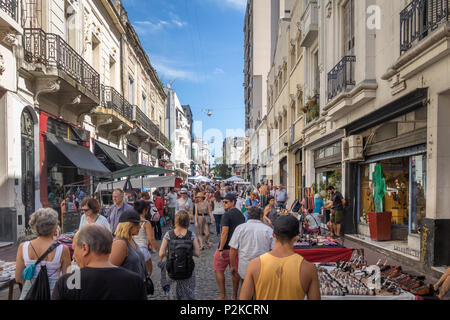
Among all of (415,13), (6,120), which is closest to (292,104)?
(415,13)

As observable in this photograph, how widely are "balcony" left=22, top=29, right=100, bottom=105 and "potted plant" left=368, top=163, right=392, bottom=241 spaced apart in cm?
1059

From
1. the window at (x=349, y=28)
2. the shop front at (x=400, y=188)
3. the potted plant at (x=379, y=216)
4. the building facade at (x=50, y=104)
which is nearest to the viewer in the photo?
the shop front at (x=400, y=188)

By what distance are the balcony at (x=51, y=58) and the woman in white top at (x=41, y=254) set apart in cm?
904

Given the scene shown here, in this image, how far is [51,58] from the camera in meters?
11.6

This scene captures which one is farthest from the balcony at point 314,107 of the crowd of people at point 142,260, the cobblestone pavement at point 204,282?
the crowd of people at point 142,260

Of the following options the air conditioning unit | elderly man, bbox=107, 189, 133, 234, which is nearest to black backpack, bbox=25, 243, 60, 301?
elderly man, bbox=107, 189, 133, 234

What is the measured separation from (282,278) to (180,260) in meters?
2.08

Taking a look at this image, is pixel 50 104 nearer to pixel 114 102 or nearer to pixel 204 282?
pixel 114 102

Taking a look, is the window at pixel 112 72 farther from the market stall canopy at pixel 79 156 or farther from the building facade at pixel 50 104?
the market stall canopy at pixel 79 156

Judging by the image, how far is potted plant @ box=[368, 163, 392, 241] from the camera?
9641 mm

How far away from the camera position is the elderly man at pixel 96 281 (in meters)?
2.23
